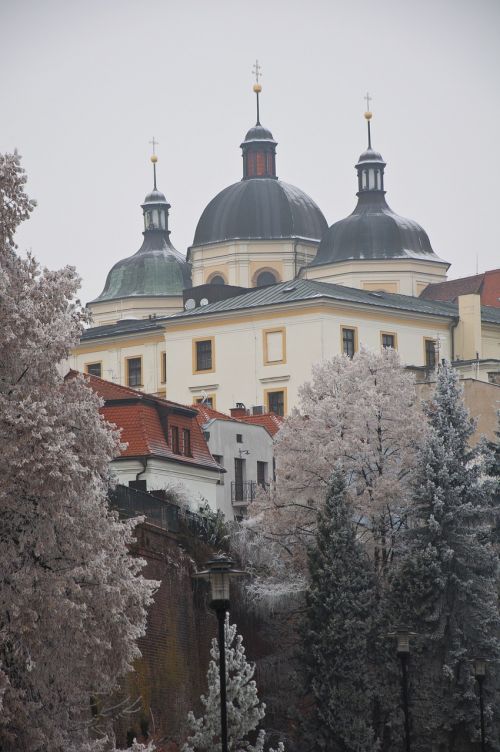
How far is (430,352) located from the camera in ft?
352

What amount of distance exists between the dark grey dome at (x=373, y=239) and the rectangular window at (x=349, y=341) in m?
16.4

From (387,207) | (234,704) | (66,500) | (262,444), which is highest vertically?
(387,207)

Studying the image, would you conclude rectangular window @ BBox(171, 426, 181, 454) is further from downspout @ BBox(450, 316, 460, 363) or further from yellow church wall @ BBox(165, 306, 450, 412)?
downspout @ BBox(450, 316, 460, 363)

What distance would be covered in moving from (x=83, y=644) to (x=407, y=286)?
8794 centimetres

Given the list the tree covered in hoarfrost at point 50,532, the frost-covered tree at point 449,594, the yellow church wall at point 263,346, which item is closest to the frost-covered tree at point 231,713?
the frost-covered tree at point 449,594

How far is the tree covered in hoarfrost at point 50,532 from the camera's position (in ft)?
108

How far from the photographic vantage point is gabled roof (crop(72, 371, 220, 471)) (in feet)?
203

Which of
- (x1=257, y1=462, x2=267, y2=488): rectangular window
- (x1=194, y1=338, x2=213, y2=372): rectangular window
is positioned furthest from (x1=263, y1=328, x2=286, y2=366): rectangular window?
(x1=257, y1=462, x2=267, y2=488): rectangular window

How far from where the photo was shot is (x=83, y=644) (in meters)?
33.9

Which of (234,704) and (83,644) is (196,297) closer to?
(234,704)

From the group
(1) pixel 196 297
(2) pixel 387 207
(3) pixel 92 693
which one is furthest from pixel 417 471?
(2) pixel 387 207

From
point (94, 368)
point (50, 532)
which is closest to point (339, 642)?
point (50, 532)

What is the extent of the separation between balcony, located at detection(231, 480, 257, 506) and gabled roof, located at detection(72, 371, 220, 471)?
655cm

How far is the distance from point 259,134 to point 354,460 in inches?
2735
